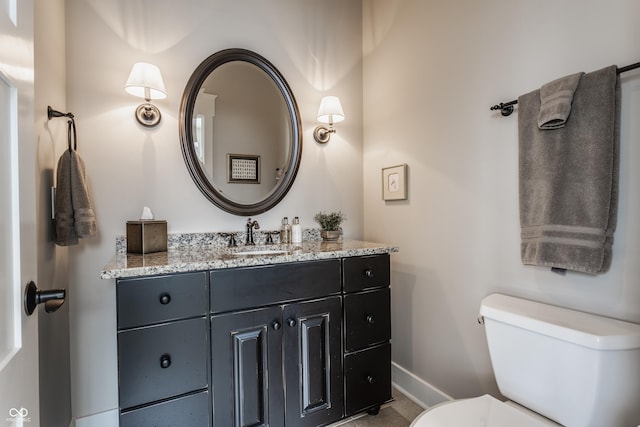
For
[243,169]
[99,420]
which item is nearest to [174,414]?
[99,420]

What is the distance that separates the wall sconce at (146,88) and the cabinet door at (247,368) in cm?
113

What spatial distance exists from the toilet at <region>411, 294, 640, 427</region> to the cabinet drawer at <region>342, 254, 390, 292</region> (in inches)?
22.8

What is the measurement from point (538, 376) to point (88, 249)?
2.03 metres

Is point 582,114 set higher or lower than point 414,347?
higher

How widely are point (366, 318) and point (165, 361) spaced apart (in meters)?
0.95

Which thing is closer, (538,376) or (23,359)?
(23,359)

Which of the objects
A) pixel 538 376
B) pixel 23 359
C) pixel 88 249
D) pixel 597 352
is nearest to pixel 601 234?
pixel 597 352

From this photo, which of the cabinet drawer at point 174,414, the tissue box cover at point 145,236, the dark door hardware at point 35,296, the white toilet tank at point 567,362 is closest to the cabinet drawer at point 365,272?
the white toilet tank at point 567,362

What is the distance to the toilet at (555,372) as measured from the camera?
985 millimetres

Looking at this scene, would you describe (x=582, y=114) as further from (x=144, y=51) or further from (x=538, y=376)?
(x=144, y=51)

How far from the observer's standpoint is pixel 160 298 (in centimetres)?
125

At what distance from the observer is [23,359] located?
647 millimetres

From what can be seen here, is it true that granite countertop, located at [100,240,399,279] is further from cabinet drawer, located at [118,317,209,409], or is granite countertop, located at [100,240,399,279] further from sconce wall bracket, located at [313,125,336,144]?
sconce wall bracket, located at [313,125,336,144]

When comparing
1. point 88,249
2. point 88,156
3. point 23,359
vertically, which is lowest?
point 23,359
